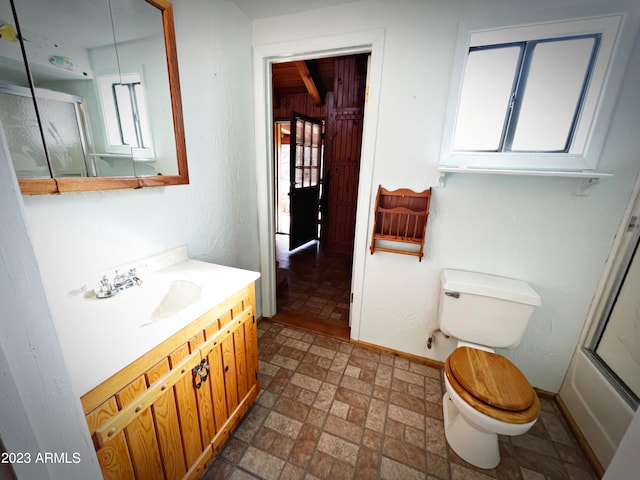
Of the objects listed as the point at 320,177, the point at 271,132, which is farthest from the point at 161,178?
Answer: the point at 320,177

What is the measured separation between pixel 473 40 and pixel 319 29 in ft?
2.96

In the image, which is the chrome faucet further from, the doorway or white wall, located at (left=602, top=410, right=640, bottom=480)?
white wall, located at (left=602, top=410, right=640, bottom=480)

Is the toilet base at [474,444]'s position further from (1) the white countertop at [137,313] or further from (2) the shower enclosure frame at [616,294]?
(1) the white countertop at [137,313]

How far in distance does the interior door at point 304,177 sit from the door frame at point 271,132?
50.1 inches

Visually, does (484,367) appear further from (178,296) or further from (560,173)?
(178,296)

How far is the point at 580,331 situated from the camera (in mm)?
1528

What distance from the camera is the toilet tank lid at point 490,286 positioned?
4.61ft

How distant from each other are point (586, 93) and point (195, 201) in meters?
2.11

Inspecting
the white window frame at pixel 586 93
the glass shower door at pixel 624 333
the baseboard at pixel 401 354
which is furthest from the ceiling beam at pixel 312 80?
the glass shower door at pixel 624 333

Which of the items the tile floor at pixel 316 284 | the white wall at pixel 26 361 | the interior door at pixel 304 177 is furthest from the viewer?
the interior door at pixel 304 177

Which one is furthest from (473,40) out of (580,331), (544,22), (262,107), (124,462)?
(124,462)

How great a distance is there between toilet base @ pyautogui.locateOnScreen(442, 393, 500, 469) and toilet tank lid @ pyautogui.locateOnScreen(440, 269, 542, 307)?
666mm

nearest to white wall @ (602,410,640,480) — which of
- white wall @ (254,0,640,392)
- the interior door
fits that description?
white wall @ (254,0,640,392)

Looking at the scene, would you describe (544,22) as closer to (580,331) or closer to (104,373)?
(580,331)
